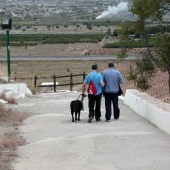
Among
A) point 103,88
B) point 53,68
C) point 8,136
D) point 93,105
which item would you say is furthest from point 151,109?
point 53,68

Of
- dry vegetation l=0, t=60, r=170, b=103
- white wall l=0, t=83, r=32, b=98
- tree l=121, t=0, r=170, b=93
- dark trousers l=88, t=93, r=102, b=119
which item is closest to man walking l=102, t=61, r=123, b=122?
dark trousers l=88, t=93, r=102, b=119

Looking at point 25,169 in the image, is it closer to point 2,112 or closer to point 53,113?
point 2,112

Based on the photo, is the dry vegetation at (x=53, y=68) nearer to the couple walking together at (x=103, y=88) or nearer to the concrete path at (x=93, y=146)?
the couple walking together at (x=103, y=88)

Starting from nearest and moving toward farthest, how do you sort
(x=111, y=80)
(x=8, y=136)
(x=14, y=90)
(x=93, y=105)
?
(x=8, y=136) < (x=93, y=105) < (x=111, y=80) < (x=14, y=90)

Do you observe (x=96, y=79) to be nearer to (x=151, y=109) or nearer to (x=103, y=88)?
(x=103, y=88)

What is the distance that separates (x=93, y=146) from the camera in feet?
36.3

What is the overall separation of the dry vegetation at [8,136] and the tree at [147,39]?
358 inches

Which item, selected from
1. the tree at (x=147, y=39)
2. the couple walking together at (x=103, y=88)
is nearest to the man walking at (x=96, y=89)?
the couple walking together at (x=103, y=88)

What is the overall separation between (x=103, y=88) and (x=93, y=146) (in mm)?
4936

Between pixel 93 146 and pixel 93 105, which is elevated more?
pixel 93 105

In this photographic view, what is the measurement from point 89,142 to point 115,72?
15.1 feet

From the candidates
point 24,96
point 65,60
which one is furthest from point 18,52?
point 24,96

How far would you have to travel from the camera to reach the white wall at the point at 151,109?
13.5m

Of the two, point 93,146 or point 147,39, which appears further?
point 147,39
